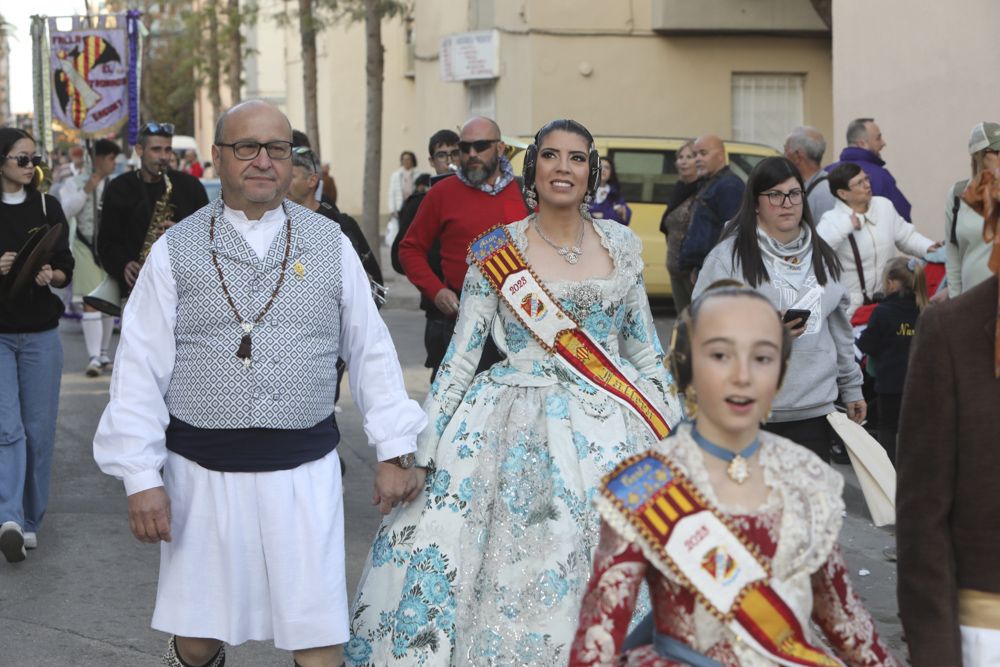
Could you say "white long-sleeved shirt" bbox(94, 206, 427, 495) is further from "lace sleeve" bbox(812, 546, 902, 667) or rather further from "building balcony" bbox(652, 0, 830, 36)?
"building balcony" bbox(652, 0, 830, 36)

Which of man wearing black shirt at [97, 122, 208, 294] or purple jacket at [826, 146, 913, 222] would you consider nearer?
man wearing black shirt at [97, 122, 208, 294]

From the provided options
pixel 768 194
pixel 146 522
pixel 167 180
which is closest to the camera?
pixel 146 522

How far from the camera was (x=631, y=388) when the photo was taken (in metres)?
5.41

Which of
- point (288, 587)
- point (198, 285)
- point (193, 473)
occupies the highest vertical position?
point (198, 285)

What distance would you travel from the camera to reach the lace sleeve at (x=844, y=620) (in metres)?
3.13

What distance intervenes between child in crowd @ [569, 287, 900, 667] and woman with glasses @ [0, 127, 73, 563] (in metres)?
5.21

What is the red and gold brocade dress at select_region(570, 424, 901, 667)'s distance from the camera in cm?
302

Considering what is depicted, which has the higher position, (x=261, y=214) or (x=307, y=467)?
(x=261, y=214)

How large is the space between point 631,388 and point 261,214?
4.81 feet

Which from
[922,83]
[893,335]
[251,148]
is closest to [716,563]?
[251,148]

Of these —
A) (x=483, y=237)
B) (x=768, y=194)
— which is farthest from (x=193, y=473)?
(x=768, y=194)

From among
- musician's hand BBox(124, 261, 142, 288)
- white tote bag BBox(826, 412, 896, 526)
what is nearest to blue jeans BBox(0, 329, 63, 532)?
musician's hand BBox(124, 261, 142, 288)

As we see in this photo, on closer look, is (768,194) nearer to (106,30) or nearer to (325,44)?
(106,30)

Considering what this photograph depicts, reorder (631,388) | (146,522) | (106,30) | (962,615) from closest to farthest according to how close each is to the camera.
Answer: (962,615)
(146,522)
(631,388)
(106,30)
